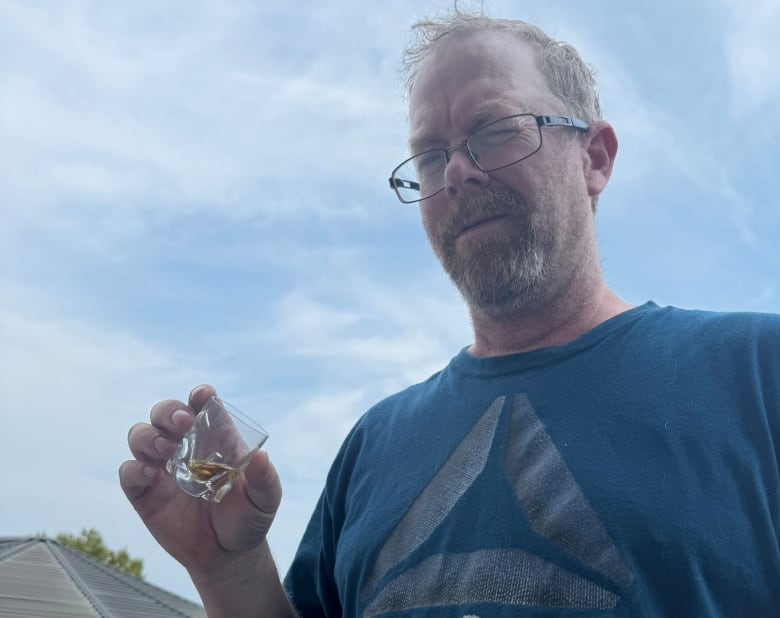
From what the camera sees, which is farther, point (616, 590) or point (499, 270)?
point (499, 270)

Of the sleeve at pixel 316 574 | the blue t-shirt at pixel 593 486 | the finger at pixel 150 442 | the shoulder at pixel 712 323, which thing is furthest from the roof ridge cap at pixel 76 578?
the shoulder at pixel 712 323

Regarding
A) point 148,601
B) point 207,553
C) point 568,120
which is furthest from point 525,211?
point 148,601

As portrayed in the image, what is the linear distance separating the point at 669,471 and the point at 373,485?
2.73 feet

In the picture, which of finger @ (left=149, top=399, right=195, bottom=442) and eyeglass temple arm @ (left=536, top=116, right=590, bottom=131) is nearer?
finger @ (left=149, top=399, right=195, bottom=442)

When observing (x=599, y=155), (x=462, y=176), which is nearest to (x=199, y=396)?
(x=462, y=176)

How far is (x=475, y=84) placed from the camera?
7.50 ft

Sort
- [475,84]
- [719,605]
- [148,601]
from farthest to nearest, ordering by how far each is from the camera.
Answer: [148,601], [475,84], [719,605]

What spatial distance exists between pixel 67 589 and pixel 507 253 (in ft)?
21.2

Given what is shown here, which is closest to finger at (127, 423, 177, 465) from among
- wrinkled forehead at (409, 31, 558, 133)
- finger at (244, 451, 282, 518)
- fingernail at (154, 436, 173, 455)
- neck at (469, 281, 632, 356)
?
fingernail at (154, 436, 173, 455)

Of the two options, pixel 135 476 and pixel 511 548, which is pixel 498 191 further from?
pixel 135 476

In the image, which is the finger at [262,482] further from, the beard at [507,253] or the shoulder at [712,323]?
the shoulder at [712,323]

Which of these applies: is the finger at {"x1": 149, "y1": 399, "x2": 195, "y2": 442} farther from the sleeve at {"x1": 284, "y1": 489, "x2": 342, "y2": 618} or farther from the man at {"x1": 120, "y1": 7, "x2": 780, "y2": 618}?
the sleeve at {"x1": 284, "y1": 489, "x2": 342, "y2": 618}

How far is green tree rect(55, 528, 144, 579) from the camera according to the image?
73.7 feet

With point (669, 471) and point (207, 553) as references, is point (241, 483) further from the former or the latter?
point (669, 471)
